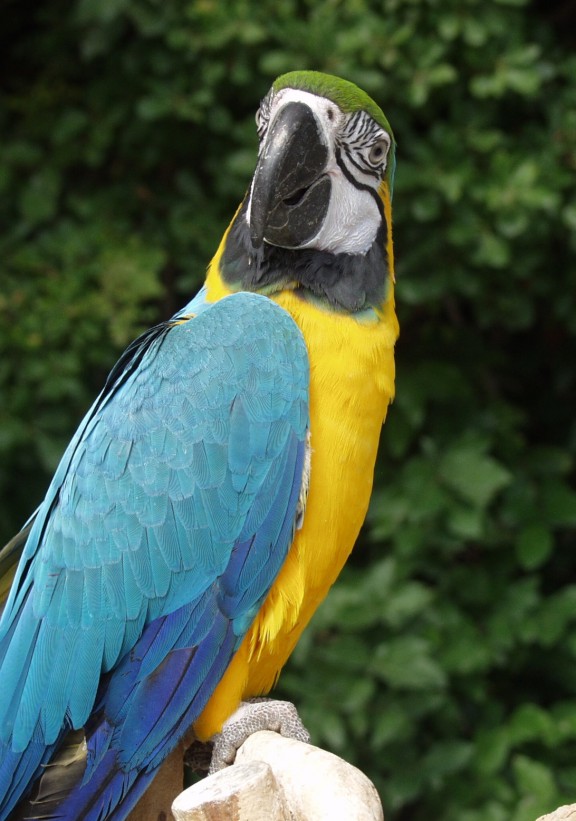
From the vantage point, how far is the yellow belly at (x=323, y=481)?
1385mm

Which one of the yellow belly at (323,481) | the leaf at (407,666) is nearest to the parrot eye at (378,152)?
the yellow belly at (323,481)

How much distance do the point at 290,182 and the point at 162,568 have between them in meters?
0.52

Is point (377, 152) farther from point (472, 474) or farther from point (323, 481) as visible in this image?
point (472, 474)

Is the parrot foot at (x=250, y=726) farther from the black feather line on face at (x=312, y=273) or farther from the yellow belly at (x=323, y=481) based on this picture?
the black feather line on face at (x=312, y=273)

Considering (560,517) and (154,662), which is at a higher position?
(560,517)

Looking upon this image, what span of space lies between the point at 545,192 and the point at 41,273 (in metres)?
1.10

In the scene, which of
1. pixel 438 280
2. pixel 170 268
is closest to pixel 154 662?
pixel 438 280

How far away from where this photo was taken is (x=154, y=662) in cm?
135

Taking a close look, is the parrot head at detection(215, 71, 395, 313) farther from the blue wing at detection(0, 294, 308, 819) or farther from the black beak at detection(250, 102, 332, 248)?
the blue wing at detection(0, 294, 308, 819)

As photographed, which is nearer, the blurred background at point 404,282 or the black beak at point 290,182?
the black beak at point 290,182

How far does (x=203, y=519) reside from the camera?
1354 millimetres

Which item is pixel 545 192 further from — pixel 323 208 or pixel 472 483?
pixel 323 208

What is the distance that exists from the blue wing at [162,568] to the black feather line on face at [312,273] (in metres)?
0.09

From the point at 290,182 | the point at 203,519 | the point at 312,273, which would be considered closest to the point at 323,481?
the point at 203,519
